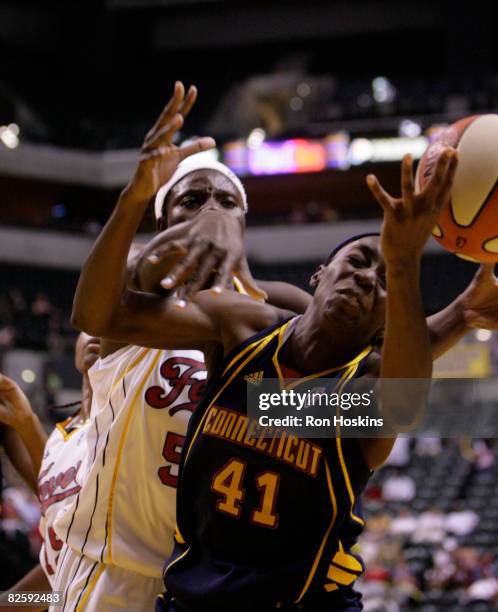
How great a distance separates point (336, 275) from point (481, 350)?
14.2 metres

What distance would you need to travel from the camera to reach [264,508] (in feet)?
9.62

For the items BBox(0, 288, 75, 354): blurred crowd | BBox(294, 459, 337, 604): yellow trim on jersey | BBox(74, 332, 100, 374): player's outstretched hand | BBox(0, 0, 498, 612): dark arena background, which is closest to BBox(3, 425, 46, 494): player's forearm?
BBox(74, 332, 100, 374): player's outstretched hand

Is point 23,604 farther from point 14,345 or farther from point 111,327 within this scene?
point 14,345

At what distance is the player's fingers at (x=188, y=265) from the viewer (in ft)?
8.43

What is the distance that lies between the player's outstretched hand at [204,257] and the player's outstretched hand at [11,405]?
204cm

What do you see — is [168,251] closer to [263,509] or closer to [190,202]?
[263,509]

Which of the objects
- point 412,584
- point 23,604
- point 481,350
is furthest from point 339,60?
point 23,604

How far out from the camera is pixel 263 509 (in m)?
2.93

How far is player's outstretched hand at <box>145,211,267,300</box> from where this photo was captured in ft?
8.49

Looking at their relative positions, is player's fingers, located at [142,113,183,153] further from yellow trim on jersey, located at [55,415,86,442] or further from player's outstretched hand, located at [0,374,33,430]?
player's outstretched hand, located at [0,374,33,430]

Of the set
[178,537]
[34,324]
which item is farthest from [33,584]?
[34,324]

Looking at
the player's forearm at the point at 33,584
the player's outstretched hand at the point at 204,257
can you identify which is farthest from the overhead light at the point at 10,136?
the player's outstretched hand at the point at 204,257

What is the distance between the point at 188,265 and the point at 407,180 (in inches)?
23.1

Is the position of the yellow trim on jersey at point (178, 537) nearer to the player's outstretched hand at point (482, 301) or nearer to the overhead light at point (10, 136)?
the player's outstretched hand at point (482, 301)
